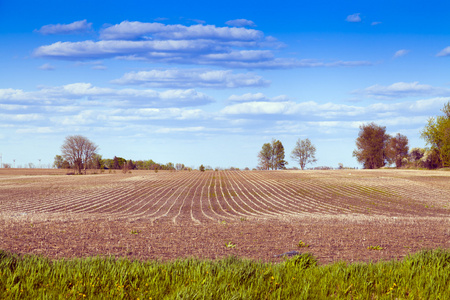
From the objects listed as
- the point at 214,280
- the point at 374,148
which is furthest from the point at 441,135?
the point at 214,280

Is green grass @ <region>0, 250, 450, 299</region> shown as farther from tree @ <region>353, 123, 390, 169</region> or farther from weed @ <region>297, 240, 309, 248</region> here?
tree @ <region>353, 123, 390, 169</region>

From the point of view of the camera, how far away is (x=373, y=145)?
10406 centimetres

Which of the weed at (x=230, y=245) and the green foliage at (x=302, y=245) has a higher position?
the weed at (x=230, y=245)

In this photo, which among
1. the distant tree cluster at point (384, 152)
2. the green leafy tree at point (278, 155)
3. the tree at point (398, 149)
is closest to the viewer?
the distant tree cluster at point (384, 152)

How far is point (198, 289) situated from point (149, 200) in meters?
30.8

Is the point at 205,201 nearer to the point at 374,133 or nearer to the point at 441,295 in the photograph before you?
the point at 441,295

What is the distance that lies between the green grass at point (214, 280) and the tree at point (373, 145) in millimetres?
101213

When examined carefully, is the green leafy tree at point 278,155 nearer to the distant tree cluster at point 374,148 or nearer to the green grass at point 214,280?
the distant tree cluster at point 374,148

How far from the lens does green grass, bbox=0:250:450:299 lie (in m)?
6.96

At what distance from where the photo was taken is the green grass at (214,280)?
6957mm

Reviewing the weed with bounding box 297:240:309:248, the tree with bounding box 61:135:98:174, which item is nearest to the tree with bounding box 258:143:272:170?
the tree with bounding box 61:135:98:174

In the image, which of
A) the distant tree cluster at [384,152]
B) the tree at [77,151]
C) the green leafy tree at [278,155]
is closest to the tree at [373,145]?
the distant tree cluster at [384,152]

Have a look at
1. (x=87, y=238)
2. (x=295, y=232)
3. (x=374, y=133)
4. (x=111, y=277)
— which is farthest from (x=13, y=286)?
(x=374, y=133)

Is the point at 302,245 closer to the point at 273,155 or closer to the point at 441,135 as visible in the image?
the point at 441,135
